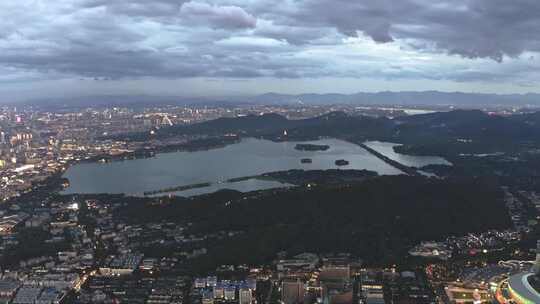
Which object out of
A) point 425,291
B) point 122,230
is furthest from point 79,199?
point 425,291

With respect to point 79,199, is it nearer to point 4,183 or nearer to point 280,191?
point 4,183

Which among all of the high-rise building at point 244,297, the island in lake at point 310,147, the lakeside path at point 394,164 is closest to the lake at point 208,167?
the lakeside path at point 394,164

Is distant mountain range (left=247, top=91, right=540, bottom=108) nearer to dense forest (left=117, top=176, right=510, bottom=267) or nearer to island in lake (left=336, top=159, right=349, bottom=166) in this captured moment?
island in lake (left=336, top=159, right=349, bottom=166)

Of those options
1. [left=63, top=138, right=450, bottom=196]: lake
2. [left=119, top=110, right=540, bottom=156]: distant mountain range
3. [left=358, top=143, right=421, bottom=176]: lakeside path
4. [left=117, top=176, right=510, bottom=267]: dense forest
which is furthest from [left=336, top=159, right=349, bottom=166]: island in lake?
[left=117, top=176, right=510, bottom=267]: dense forest

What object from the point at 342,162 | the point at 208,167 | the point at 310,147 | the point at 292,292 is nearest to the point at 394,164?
the point at 342,162

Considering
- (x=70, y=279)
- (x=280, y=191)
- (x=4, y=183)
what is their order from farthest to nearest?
(x=4, y=183) → (x=280, y=191) → (x=70, y=279)

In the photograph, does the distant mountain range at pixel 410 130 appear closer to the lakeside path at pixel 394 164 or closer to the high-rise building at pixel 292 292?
the lakeside path at pixel 394 164
